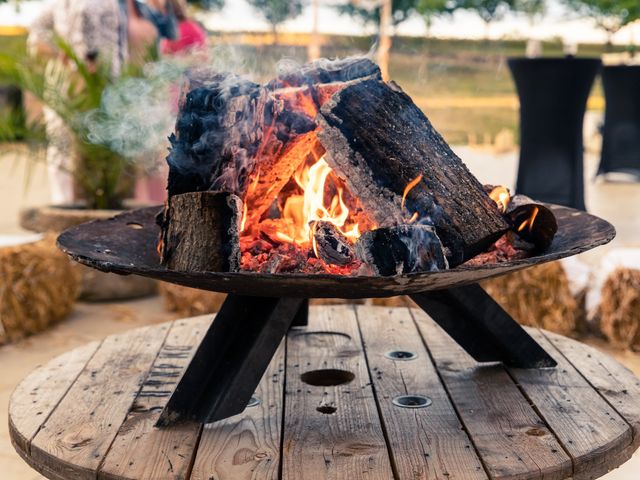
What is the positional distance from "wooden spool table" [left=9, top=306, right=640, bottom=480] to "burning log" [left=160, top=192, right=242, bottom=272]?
1.22ft

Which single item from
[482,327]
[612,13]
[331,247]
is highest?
[612,13]

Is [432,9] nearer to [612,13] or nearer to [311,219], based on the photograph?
[612,13]

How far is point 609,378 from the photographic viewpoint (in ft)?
7.58

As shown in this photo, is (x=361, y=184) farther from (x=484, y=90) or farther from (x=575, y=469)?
(x=484, y=90)

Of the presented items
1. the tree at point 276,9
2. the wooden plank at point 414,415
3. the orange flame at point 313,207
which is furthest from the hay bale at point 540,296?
the tree at point 276,9

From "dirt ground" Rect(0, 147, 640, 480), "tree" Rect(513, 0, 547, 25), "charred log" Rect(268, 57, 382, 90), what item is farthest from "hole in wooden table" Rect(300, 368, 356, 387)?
"tree" Rect(513, 0, 547, 25)

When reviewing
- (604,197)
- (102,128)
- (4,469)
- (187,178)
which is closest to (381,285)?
(187,178)

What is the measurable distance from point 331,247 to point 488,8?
25523 millimetres

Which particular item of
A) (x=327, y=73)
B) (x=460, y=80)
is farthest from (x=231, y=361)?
(x=460, y=80)

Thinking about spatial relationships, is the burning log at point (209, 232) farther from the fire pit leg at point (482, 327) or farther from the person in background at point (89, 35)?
the person in background at point (89, 35)

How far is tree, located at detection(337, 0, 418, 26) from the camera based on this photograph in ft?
70.6

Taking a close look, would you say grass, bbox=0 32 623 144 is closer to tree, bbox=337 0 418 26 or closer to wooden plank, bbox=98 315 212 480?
tree, bbox=337 0 418 26

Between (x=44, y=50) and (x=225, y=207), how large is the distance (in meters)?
3.91

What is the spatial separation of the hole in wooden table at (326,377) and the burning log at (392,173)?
51 centimetres
